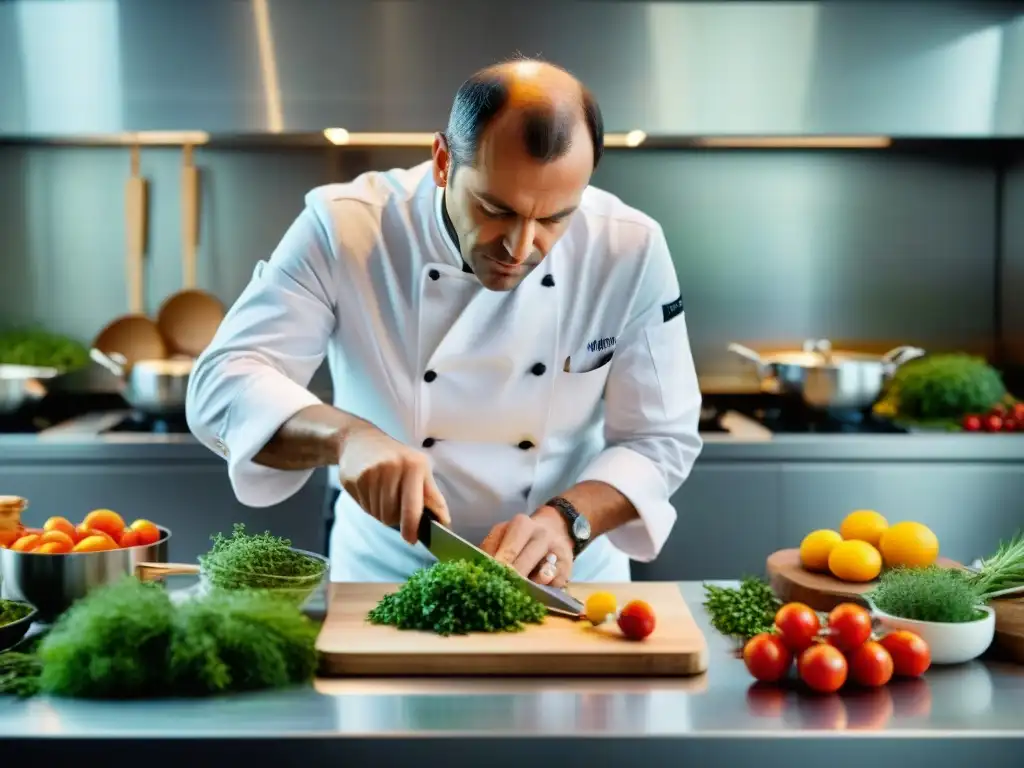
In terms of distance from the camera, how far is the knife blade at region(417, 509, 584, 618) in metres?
1.79

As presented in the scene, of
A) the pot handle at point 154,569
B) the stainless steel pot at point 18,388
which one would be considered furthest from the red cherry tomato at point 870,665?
the stainless steel pot at point 18,388

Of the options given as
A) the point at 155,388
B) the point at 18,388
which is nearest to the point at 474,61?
the point at 155,388

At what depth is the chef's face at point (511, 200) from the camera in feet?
5.85

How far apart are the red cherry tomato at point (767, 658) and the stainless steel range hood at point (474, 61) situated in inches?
88.3

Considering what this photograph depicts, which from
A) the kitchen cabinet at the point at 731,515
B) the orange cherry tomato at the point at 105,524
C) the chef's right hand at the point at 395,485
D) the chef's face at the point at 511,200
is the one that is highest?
the chef's face at the point at 511,200

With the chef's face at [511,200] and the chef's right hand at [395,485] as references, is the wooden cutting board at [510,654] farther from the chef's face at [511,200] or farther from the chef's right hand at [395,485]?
the chef's face at [511,200]

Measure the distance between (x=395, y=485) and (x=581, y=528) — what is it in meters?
0.43

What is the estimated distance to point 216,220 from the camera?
4.00m

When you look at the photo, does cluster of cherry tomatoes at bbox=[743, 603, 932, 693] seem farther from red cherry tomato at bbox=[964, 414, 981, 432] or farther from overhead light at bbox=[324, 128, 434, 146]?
overhead light at bbox=[324, 128, 434, 146]

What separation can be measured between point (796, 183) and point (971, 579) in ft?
7.92

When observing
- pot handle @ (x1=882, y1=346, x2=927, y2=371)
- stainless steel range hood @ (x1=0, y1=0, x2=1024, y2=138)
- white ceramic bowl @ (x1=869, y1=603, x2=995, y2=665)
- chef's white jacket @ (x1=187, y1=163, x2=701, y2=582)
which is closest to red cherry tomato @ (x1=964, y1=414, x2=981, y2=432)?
pot handle @ (x1=882, y1=346, x2=927, y2=371)

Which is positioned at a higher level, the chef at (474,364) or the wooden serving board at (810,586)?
the chef at (474,364)

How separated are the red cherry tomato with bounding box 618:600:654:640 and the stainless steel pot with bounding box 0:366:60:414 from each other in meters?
2.43

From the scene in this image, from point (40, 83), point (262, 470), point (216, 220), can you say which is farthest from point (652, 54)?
point (262, 470)
